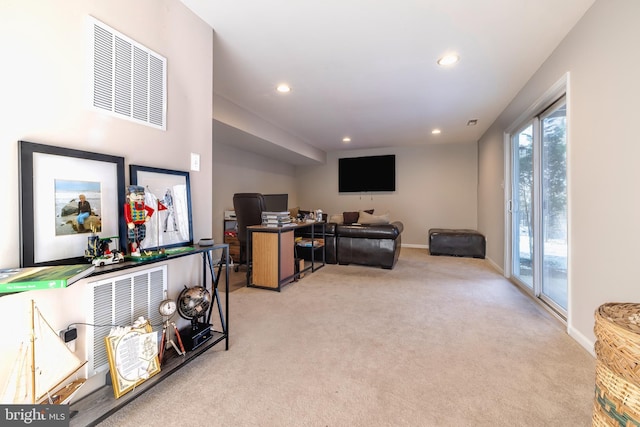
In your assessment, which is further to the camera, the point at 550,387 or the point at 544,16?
the point at 544,16

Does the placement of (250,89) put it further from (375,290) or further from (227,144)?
(375,290)

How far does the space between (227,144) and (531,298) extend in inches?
199

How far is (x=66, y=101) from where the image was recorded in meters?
1.18

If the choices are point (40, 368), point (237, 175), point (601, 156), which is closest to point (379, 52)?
point (601, 156)

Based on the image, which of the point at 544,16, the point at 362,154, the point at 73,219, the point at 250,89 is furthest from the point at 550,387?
the point at 362,154

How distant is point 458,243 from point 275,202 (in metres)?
3.75

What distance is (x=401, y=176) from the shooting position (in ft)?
21.7

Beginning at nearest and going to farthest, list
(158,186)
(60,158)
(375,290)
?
(60,158)
(158,186)
(375,290)

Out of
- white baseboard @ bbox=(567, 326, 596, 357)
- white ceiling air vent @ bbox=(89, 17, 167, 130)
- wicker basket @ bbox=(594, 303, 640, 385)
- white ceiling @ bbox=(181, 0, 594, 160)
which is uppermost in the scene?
white ceiling @ bbox=(181, 0, 594, 160)

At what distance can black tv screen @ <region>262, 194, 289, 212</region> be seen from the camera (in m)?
3.84

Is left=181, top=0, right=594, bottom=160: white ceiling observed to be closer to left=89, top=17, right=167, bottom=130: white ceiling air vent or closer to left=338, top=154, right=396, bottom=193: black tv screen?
left=89, top=17, right=167, bottom=130: white ceiling air vent

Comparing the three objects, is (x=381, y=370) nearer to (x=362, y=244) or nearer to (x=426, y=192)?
(x=362, y=244)

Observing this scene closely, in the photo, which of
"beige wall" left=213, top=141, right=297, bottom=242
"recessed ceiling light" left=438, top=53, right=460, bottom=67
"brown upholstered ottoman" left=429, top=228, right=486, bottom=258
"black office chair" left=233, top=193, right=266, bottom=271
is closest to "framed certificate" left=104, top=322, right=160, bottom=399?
"black office chair" left=233, top=193, right=266, bottom=271

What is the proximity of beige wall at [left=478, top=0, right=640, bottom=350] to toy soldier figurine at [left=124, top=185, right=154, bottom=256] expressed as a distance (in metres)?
2.69
